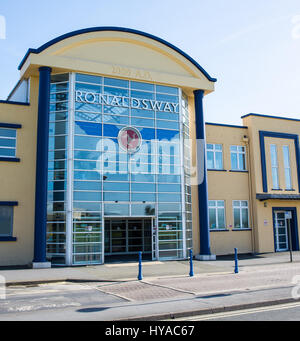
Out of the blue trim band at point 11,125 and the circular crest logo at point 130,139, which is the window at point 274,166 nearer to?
the circular crest logo at point 130,139

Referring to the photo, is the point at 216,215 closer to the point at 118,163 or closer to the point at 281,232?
the point at 281,232

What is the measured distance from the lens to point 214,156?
1033 inches

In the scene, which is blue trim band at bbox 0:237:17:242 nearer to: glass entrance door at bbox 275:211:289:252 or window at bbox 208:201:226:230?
window at bbox 208:201:226:230

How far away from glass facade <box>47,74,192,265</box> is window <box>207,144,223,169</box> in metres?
2.82

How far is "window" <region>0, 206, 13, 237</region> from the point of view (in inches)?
767

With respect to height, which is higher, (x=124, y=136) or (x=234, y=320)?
(x=124, y=136)

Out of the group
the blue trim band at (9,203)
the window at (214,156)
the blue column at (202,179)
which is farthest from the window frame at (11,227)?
the window at (214,156)

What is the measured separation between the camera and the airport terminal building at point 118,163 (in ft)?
64.6

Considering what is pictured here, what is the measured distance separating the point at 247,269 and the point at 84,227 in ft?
27.3

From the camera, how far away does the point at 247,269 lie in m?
18.6

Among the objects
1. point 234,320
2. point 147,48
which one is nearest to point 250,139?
point 147,48

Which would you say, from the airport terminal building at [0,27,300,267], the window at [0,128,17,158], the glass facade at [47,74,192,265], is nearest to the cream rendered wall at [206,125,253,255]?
the airport terminal building at [0,27,300,267]

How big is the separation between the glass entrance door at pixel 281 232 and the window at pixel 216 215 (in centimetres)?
437
